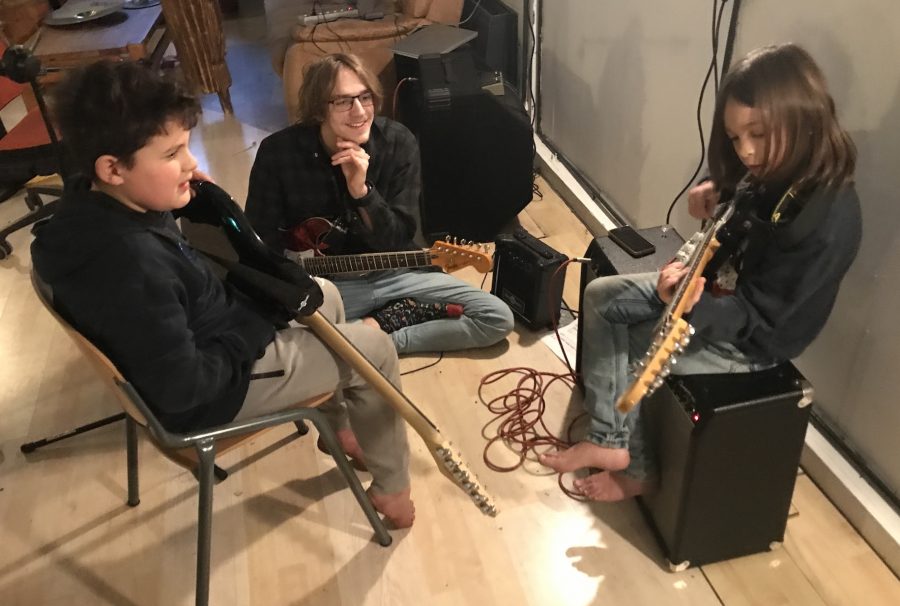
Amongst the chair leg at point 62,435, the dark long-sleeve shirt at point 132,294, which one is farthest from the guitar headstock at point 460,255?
the chair leg at point 62,435

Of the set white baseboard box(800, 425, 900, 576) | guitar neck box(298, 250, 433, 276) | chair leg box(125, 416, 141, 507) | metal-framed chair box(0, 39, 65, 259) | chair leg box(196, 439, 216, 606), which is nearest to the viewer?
chair leg box(196, 439, 216, 606)

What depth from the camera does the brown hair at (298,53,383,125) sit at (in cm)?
183

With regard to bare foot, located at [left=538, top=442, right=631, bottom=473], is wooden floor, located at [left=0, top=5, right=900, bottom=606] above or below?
below

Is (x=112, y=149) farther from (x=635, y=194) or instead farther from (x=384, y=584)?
(x=635, y=194)

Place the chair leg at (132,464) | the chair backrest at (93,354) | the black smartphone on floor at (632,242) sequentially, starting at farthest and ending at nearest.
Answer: the black smartphone on floor at (632,242)
the chair leg at (132,464)
the chair backrest at (93,354)

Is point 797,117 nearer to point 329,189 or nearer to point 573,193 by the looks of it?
point 329,189

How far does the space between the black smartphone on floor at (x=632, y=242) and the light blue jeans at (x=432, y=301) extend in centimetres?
43

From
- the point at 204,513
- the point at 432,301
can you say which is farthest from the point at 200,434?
the point at 432,301

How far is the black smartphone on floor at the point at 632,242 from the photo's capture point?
173cm

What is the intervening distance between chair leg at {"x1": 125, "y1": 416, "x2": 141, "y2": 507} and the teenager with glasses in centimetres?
61

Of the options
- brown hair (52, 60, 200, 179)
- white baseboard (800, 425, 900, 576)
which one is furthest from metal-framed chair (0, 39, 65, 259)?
white baseboard (800, 425, 900, 576)

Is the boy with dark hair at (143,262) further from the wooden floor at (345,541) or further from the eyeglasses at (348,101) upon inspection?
the eyeglasses at (348,101)

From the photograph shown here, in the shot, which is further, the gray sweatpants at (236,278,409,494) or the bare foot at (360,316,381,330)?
the bare foot at (360,316,381,330)

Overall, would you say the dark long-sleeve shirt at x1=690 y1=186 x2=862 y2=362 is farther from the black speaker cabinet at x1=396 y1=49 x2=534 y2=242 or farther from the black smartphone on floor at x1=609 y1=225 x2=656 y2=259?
the black speaker cabinet at x1=396 y1=49 x2=534 y2=242
